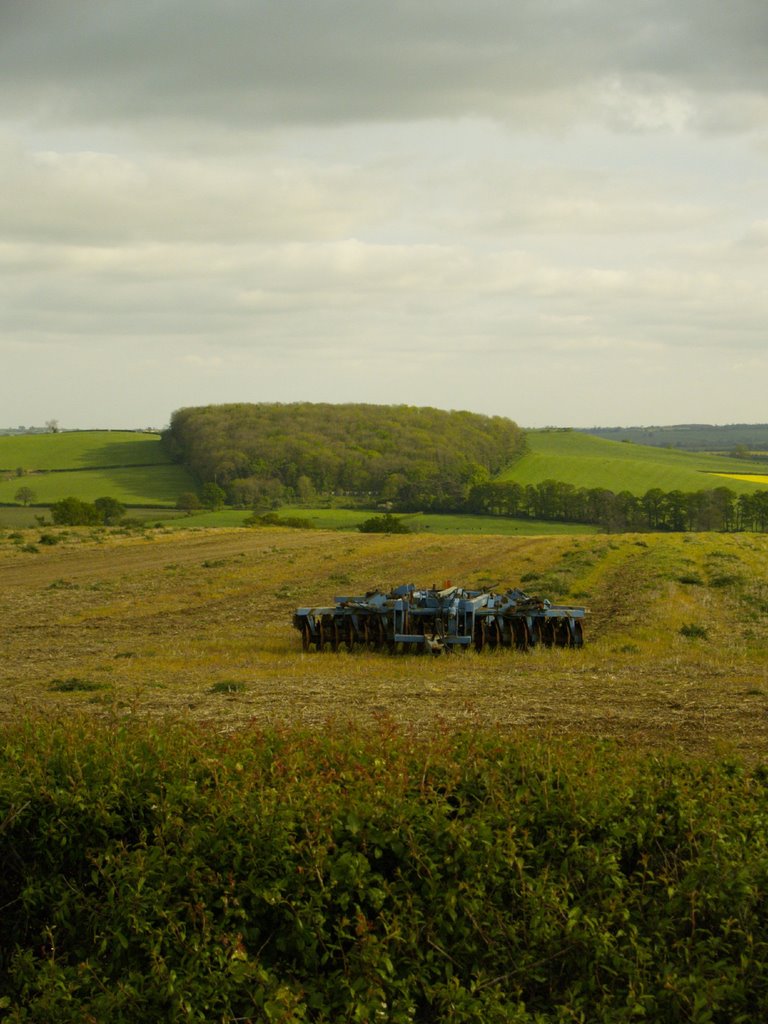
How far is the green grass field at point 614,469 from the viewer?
340 ft

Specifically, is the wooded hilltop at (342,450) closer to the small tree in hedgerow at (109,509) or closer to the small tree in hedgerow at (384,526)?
the small tree in hedgerow at (109,509)

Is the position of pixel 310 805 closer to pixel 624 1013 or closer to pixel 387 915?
pixel 387 915

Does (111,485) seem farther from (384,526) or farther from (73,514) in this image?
(384,526)

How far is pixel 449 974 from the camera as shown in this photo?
605 cm

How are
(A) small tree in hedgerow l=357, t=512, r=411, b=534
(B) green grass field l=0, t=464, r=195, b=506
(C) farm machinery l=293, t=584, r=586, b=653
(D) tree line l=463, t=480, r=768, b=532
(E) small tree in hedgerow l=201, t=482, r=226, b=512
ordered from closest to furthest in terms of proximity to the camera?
(C) farm machinery l=293, t=584, r=586, b=653 → (A) small tree in hedgerow l=357, t=512, r=411, b=534 → (D) tree line l=463, t=480, r=768, b=532 → (E) small tree in hedgerow l=201, t=482, r=226, b=512 → (B) green grass field l=0, t=464, r=195, b=506

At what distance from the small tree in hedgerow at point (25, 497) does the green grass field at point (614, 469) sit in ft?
155

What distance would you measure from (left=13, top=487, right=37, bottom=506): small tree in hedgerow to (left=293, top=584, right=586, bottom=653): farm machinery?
252 ft

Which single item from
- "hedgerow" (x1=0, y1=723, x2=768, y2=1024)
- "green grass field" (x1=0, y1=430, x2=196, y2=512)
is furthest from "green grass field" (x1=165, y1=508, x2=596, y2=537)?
"hedgerow" (x1=0, y1=723, x2=768, y2=1024)

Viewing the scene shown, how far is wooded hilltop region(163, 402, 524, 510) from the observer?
9662 centimetres

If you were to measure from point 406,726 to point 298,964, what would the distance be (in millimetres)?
4852

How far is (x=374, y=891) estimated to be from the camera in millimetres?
6316

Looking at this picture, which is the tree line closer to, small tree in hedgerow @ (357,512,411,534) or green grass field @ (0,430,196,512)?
small tree in hedgerow @ (357,512,411,534)

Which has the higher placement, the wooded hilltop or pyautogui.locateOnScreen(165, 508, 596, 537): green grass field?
the wooded hilltop

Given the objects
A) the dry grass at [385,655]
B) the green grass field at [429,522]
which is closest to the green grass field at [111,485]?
the green grass field at [429,522]
